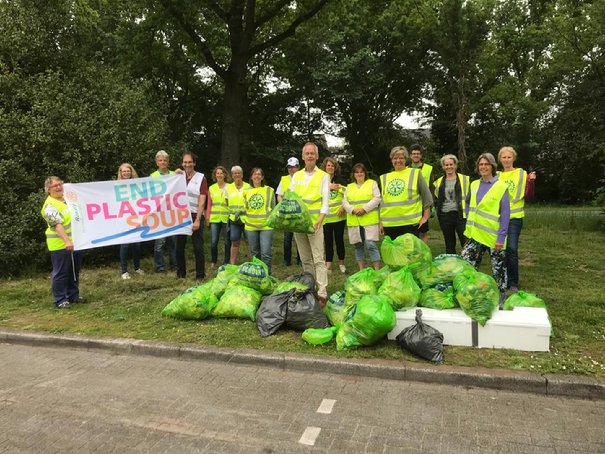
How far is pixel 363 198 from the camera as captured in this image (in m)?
7.07

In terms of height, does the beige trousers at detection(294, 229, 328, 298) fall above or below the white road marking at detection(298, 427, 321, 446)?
above

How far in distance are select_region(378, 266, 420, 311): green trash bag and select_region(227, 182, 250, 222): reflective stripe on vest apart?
3843 millimetres

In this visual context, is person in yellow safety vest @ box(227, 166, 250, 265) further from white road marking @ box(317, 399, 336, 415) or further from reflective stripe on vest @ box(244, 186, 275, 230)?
white road marking @ box(317, 399, 336, 415)

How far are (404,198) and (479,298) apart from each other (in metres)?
2.19

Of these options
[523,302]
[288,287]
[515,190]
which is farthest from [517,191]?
[288,287]

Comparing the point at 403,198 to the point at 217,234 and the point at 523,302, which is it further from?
the point at 217,234

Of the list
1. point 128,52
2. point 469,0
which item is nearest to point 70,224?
point 128,52

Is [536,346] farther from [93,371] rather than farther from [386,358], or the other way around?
[93,371]

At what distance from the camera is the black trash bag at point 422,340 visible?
424 centimetres

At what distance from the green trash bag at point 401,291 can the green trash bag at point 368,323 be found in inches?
4.1

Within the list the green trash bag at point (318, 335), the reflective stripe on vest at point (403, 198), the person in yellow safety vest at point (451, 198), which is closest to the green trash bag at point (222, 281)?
the green trash bag at point (318, 335)

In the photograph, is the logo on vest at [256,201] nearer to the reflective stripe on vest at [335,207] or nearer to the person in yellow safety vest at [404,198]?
the reflective stripe on vest at [335,207]

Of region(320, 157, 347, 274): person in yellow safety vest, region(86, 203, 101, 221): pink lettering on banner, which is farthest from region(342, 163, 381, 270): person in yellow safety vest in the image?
region(86, 203, 101, 221): pink lettering on banner

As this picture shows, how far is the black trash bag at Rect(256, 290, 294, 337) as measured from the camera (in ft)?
16.6
